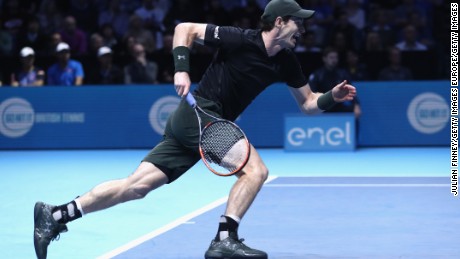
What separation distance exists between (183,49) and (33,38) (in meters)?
10.9

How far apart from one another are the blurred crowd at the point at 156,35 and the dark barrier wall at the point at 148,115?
422 mm

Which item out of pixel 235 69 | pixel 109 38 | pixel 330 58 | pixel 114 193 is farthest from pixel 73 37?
pixel 114 193

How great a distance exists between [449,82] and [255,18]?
3.94 m

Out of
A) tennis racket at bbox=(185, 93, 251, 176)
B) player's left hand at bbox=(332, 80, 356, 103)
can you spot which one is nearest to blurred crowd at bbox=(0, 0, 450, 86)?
player's left hand at bbox=(332, 80, 356, 103)

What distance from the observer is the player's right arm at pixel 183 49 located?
19.8 feet

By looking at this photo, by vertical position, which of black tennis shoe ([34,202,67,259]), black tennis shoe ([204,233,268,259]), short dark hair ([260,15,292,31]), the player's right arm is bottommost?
black tennis shoe ([204,233,268,259])

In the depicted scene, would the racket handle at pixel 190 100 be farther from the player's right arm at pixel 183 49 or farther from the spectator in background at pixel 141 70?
the spectator in background at pixel 141 70

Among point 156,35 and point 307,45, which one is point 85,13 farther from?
point 307,45

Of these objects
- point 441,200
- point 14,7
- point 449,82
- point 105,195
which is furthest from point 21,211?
point 14,7

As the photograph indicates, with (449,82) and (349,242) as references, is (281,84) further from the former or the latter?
(349,242)

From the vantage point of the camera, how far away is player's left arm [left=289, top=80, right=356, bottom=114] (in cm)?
667

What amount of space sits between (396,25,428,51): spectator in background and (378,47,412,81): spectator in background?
65 centimetres

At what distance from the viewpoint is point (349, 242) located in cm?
713

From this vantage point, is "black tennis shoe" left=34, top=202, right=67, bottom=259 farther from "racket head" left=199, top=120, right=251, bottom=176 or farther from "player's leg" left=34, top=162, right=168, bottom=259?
"racket head" left=199, top=120, right=251, bottom=176
